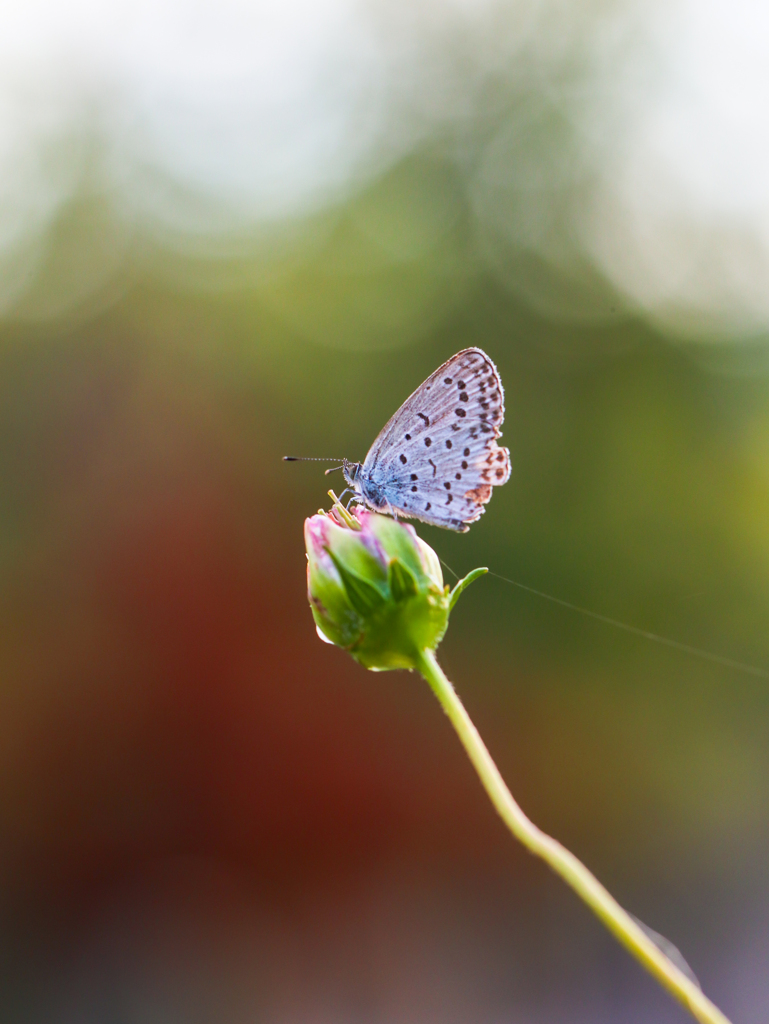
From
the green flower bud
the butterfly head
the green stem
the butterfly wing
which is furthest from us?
the butterfly head

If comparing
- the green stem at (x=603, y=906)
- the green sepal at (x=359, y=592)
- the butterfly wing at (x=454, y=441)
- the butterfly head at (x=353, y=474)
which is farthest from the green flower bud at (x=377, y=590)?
the butterfly head at (x=353, y=474)

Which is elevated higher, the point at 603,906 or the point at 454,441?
the point at 454,441

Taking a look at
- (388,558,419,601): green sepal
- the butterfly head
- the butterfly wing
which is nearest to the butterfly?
the butterfly wing

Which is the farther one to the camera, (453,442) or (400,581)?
(453,442)

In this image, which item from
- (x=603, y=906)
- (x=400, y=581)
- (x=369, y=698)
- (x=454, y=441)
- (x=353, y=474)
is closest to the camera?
(x=603, y=906)

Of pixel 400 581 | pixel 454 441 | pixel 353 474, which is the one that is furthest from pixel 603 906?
pixel 353 474

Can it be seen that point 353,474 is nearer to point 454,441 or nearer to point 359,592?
point 454,441

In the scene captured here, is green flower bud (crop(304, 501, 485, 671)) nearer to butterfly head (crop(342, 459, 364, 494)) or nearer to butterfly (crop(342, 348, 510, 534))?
A: butterfly (crop(342, 348, 510, 534))

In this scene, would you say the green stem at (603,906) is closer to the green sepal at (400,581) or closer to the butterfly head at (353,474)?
the green sepal at (400,581)

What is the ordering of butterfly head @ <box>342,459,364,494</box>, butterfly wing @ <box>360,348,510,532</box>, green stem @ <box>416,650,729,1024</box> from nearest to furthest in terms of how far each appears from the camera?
1. green stem @ <box>416,650,729,1024</box>
2. butterfly wing @ <box>360,348,510,532</box>
3. butterfly head @ <box>342,459,364,494</box>
